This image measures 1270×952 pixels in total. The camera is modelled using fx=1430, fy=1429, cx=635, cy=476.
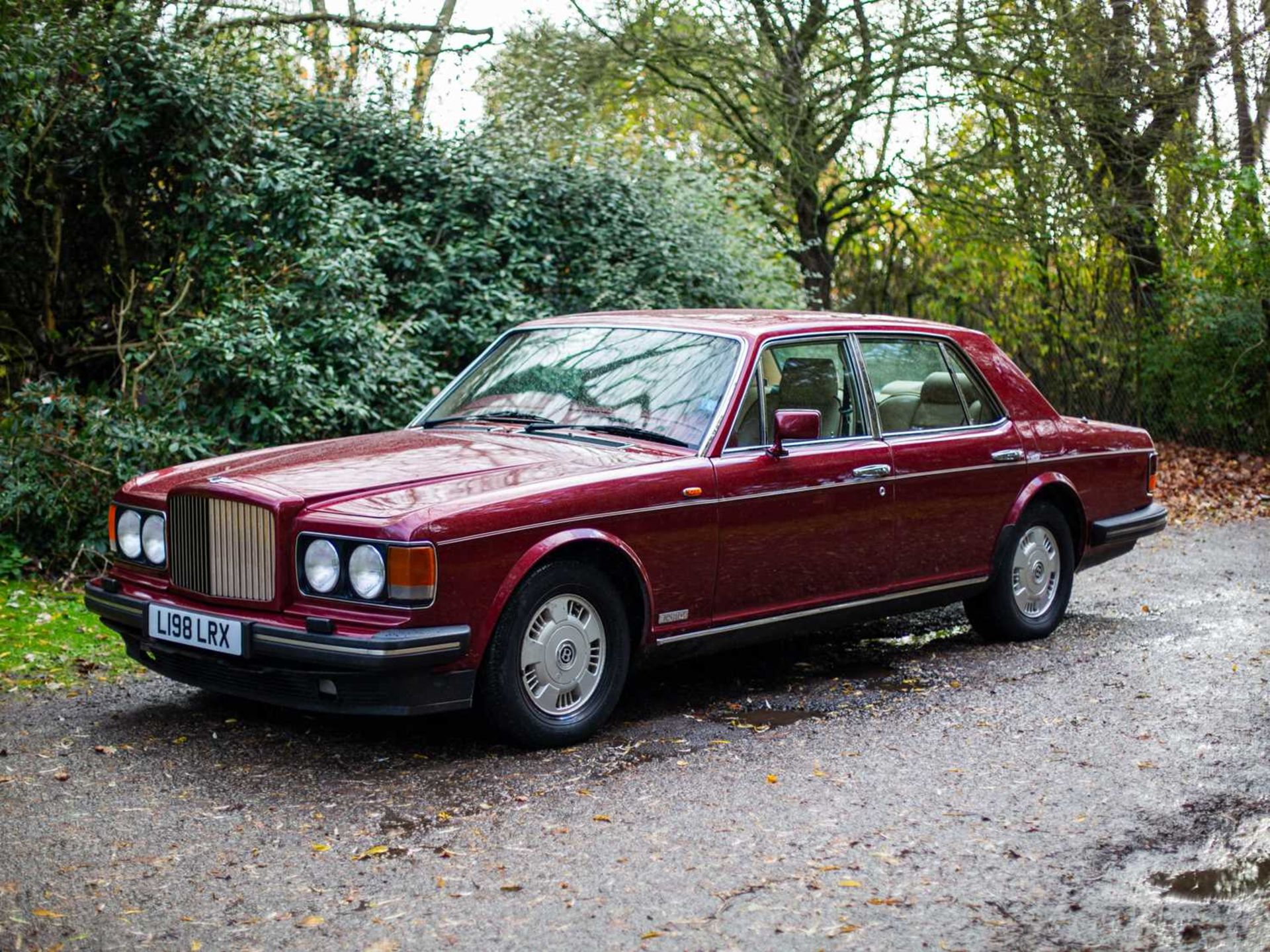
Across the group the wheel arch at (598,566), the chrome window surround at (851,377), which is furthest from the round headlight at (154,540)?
the chrome window surround at (851,377)

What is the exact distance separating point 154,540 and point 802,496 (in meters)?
2.72

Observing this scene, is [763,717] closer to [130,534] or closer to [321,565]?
[321,565]

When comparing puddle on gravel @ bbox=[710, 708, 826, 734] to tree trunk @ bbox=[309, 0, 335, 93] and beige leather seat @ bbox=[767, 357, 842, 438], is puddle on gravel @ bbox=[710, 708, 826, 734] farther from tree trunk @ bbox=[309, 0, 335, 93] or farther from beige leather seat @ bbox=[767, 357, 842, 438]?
tree trunk @ bbox=[309, 0, 335, 93]

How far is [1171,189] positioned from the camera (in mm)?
17016

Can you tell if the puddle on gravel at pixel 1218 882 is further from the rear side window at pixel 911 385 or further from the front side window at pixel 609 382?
the rear side window at pixel 911 385

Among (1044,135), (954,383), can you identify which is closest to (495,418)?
(954,383)

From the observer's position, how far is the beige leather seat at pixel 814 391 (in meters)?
6.49

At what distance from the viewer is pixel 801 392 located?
6.56m

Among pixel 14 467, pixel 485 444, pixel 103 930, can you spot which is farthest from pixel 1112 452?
pixel 14 467

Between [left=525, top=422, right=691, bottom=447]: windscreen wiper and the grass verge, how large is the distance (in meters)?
2.36

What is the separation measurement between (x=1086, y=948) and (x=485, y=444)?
3237 mm

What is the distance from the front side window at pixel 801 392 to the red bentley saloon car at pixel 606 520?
1 cm

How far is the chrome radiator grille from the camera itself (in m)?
5.18

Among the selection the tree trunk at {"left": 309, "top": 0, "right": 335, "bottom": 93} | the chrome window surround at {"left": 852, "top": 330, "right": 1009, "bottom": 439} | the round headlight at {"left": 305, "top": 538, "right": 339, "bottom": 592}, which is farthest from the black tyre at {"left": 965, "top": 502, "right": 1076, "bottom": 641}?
the tree trunk at {"left": 309, "top": 0, "right": 335, "bottom": 93}
